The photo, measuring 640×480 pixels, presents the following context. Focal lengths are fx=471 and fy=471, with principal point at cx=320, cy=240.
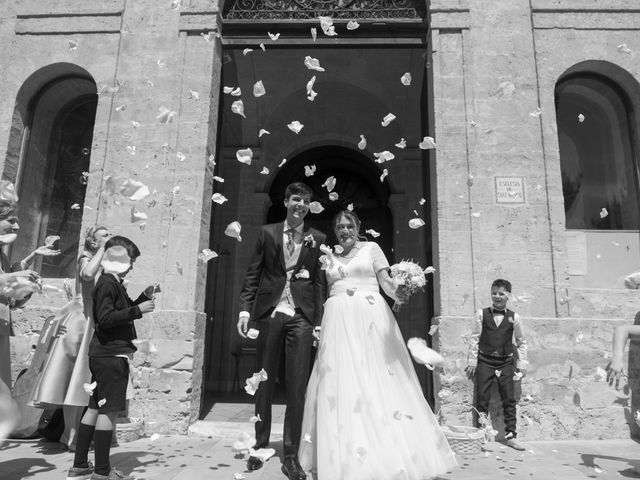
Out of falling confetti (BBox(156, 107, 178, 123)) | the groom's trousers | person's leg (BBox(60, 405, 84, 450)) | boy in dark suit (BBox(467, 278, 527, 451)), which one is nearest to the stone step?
person's leg (BBox(60, 405, 84, 450))

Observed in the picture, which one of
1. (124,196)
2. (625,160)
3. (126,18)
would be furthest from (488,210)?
(126,18)

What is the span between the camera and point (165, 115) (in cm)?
561

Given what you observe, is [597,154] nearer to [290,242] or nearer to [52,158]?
[290,242]

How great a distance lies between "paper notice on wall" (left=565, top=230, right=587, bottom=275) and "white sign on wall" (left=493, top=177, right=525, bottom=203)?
35.7 inches

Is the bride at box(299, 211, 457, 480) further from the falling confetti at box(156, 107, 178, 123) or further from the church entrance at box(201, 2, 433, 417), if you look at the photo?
the church entrance at box(201, 2, 433, 417)

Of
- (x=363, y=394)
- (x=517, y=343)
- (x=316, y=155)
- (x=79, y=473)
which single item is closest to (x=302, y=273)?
(x=363, y=394)

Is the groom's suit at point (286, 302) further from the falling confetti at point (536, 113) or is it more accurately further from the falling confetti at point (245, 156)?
the falling confetti at point (536, 113)

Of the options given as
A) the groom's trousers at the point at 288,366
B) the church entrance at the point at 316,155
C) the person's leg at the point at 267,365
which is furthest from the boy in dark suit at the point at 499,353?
the church entrance at the point at 316,155

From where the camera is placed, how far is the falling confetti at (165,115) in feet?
18.2

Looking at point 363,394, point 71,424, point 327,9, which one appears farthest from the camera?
point 327,9

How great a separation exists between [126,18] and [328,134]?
17.9 ft

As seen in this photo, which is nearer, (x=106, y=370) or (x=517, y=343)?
(x=106, y=370)

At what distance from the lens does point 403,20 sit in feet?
20.2

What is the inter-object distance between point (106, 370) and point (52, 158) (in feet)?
16.0
